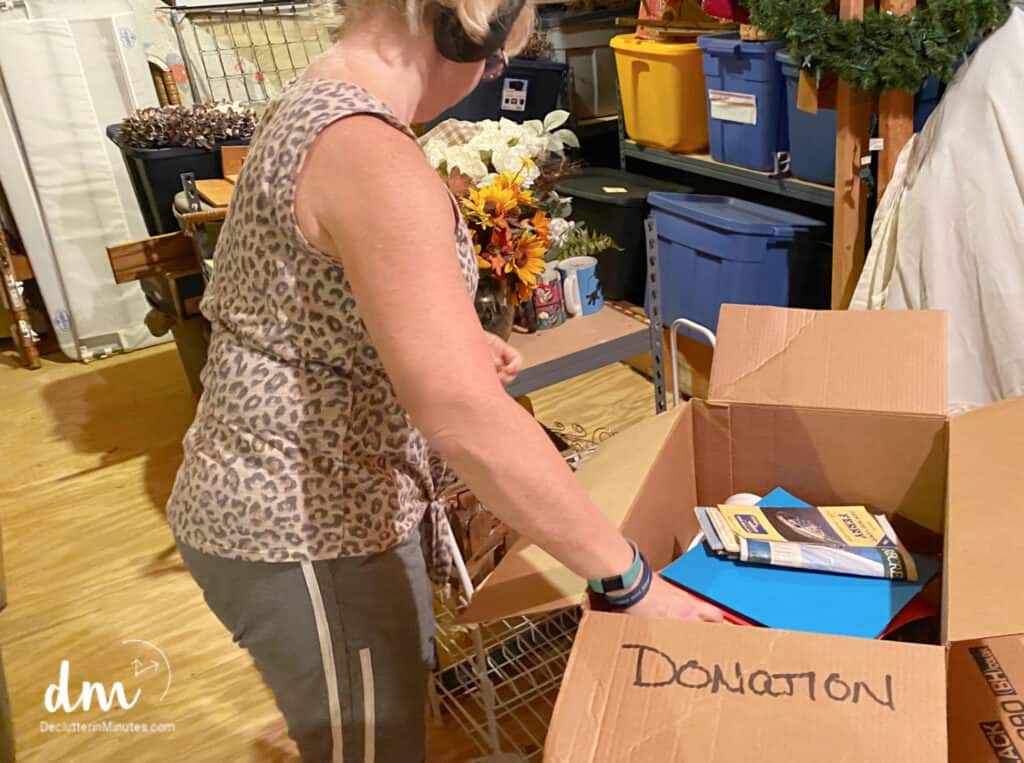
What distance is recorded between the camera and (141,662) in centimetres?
191

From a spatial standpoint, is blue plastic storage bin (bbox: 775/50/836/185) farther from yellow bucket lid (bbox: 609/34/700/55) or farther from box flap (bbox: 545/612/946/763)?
box flap (bbox: 545/612/946/763)

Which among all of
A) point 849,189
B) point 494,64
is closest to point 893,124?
point 849,189

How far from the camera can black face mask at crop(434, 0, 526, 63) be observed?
2.51ft

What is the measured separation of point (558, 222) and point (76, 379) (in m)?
2.44

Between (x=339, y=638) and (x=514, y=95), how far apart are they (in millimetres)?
2410

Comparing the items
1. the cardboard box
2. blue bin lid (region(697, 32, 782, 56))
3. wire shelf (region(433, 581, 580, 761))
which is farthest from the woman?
blue bin lid (region(697, 32, 782, 56))

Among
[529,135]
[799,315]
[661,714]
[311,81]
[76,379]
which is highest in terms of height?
[311,81]

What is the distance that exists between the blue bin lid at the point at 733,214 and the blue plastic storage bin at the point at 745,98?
4.7 inches

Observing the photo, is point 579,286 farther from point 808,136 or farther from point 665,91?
point 665,91

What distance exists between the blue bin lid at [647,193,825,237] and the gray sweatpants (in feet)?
5.35

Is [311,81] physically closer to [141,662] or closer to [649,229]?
[649,229]

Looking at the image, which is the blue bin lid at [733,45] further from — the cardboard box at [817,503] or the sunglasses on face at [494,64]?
the sunglasses on face at [494,64]

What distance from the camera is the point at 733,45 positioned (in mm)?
2271

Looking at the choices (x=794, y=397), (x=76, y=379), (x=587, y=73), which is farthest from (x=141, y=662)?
(x=587, y=73)
